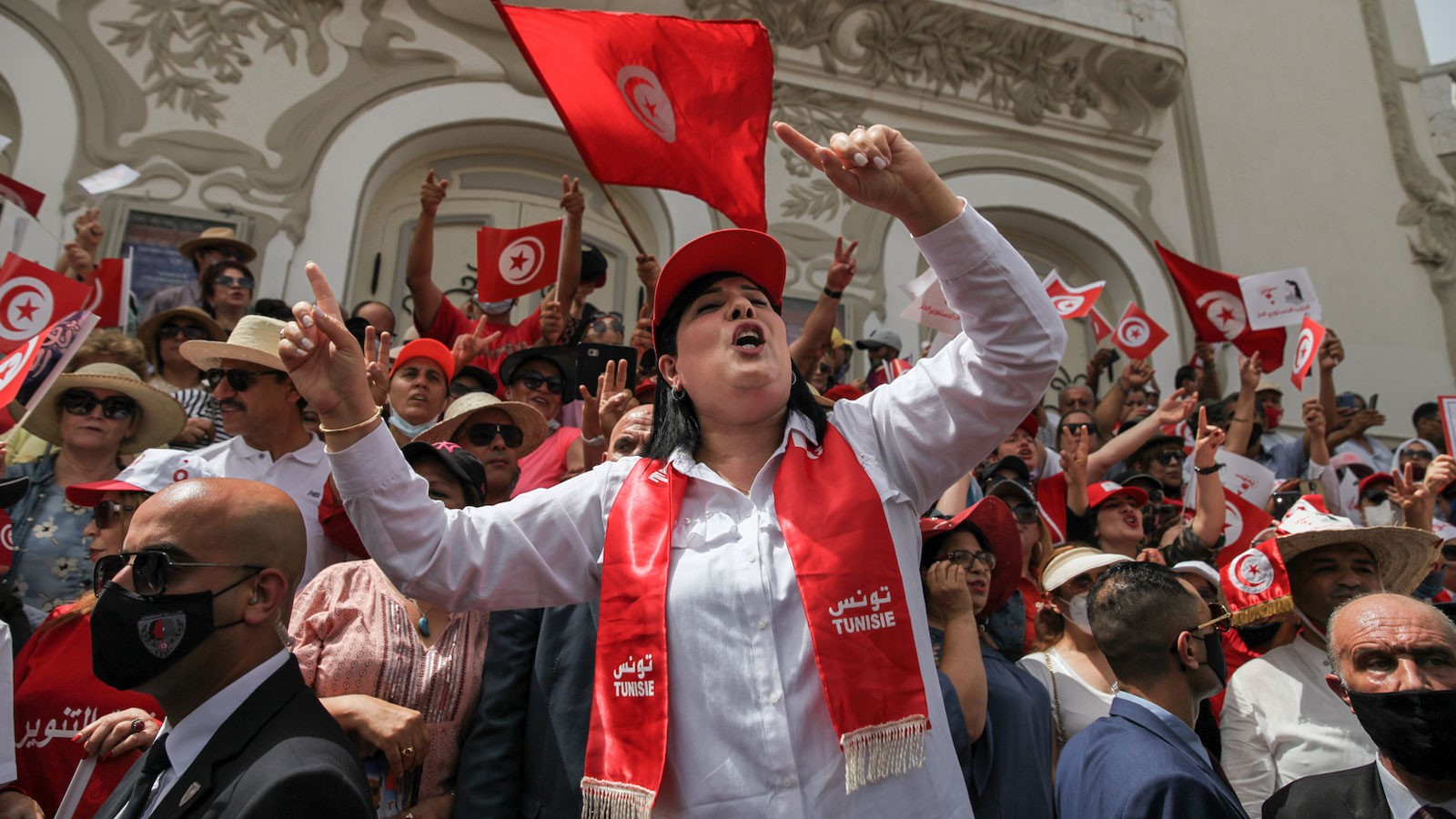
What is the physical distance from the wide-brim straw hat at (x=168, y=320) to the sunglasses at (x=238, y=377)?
5.79ft

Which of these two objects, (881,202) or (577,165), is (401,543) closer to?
(881,202)

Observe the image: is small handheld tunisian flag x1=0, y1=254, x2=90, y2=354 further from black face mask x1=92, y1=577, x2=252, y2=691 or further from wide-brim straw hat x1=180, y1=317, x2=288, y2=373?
black face mask x1=92, y1=577, x2=252, y2=691

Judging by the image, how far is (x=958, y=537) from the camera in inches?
142

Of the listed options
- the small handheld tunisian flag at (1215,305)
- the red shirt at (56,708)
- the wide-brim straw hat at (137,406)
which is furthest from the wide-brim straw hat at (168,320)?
the small handheld tunisian flag at (1215,305)

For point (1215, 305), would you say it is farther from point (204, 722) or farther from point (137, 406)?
point (204, 722)

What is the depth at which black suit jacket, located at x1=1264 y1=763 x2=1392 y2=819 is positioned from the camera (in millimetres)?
2676

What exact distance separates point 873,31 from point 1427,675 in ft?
30.2

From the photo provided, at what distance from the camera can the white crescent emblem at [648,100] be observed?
17.2ft

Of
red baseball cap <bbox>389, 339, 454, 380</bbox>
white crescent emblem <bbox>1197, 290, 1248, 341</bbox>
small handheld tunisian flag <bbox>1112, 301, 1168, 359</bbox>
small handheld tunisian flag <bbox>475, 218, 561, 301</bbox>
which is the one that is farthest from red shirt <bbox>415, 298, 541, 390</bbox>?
white crescent emblem <bbox>1197, 290, 1248, 341</bbox>

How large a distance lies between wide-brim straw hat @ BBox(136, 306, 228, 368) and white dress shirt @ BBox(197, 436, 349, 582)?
1.57m

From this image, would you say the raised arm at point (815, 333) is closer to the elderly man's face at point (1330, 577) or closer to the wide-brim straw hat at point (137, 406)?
the elderly man's face at point (1330, 577)

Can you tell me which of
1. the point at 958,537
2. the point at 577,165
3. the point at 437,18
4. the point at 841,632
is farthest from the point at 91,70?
the point at 841,632

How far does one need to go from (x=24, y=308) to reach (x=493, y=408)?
2373 millimetres

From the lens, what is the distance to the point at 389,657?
287 centimetres
